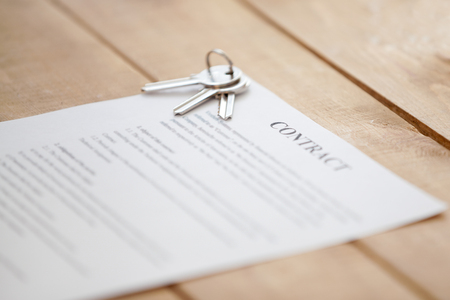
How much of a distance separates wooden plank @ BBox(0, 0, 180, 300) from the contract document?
0.18 ft

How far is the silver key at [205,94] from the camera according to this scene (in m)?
0.63

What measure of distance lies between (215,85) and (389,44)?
355 millimetres

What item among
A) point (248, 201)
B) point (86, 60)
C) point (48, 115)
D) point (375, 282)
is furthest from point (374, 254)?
point (86, 60)

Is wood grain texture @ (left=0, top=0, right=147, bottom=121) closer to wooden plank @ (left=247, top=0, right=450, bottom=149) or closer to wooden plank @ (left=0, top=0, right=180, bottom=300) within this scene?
wooden plank @ (left=0, top=0, right=180, bottom=300)

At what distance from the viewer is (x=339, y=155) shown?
555 mm

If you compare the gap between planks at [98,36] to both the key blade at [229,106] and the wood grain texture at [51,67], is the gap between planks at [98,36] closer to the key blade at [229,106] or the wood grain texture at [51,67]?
the wood grain texture at [51,67]

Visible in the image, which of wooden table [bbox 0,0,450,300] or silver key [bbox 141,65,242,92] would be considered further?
silver key [bbox 141,65,242,92]

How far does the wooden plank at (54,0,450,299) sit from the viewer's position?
429 mm

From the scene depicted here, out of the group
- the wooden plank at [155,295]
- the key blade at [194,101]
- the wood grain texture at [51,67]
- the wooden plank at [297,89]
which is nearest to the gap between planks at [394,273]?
the wooden plank at [297,89]

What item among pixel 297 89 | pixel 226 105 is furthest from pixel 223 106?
pixel 297 89

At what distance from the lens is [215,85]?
671 mm

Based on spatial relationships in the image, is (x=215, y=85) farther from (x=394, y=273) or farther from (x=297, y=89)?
(x=394, y=273)

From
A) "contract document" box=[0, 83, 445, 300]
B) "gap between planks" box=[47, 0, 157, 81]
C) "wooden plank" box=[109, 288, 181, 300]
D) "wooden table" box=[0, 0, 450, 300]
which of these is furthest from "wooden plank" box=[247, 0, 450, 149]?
"wooden plank" box=[109, 288, 181, 300]

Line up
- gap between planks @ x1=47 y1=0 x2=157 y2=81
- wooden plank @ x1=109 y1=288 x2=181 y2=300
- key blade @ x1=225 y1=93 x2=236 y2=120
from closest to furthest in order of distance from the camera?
wooden plank @ x1=109 y1=288 x2=181 y2=300, key blade @ x1=225 y1=93 x2=236 y2=120, gap between planks @ x1=47 y1=0 x2=157 y2=81
